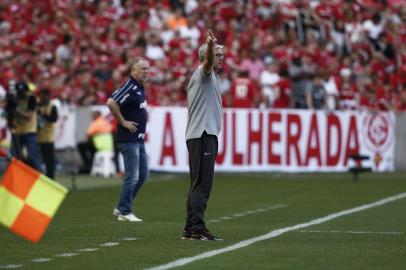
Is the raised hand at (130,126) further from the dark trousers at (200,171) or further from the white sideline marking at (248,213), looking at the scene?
the dark trousers at (200,171)

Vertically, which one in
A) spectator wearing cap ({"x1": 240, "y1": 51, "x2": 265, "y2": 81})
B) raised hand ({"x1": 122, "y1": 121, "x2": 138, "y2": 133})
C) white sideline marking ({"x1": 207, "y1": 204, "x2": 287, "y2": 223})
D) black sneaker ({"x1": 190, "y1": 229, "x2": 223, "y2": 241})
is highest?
spectator wearing cap ({"x1": 240, "y1": 51, "x2": 265, "y2": 81})

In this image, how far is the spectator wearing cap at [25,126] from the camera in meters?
22.4

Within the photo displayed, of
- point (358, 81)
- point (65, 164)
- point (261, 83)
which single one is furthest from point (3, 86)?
point (358, 81)

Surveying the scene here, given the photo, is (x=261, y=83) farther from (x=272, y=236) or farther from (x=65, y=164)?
(x=272, y=236)

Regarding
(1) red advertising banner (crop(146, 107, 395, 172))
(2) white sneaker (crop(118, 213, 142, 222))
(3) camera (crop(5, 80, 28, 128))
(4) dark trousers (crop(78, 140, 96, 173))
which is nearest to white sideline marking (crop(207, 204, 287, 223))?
(2) white sneaker (crop(118, 213, 142, 222))

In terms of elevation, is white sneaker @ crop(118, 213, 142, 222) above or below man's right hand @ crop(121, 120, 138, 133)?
below

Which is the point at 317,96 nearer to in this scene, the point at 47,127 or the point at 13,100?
the point at 47,127

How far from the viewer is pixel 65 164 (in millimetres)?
29516

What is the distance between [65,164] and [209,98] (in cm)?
1631

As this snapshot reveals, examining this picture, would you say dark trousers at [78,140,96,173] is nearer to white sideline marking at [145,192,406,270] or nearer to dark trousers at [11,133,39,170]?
dark trousers at [11,133,39,170]

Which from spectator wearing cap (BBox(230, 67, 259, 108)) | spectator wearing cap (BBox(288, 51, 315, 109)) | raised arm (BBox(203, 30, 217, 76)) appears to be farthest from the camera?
spectator wearing cap (BBox(288, 51, 315, 109))

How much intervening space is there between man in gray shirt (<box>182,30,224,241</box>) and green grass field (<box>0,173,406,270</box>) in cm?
30

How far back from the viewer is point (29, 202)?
37.2ft

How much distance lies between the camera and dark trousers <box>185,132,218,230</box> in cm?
1353
